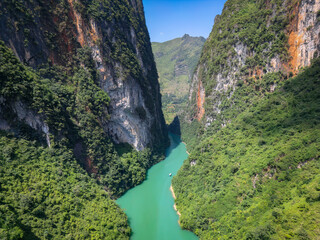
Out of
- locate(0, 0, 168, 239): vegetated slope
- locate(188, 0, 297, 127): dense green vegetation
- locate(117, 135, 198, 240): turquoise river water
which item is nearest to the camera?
locate(0, 0, 168, 239): vegetated slope

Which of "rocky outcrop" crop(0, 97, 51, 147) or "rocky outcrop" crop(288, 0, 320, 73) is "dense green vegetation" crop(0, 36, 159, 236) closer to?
"rocky outcrop" crop(0, 97, 51, 147)

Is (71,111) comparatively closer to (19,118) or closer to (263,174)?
(19,118)

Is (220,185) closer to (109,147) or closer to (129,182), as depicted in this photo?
(129,182)

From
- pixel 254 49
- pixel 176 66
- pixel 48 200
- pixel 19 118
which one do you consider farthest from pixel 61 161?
pixel 176 66

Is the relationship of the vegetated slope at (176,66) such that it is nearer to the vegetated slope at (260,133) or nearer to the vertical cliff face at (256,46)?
the vertical cliff face at (256,46)

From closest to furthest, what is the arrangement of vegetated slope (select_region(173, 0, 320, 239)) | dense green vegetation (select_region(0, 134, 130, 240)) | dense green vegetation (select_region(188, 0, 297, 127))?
1. vegetated slope (select_region(173, 0, 320, 239))
2. dense green vegetation (select_region(0, 134, 130, 240))
3. dense green vegetation (select_region(188, 0, 297, 127))

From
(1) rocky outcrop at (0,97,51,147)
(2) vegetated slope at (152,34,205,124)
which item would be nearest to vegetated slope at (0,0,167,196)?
(1) rocky outcrop at (0,97,51,147)
